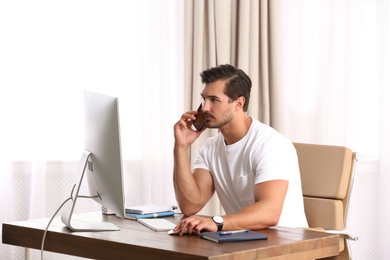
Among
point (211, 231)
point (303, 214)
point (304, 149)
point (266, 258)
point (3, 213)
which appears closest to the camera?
point (266, 258)

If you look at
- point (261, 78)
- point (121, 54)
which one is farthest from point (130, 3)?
point (261, 78)

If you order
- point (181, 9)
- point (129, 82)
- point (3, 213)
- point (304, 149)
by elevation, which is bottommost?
point (3, 213)

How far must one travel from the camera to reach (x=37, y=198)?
428cm

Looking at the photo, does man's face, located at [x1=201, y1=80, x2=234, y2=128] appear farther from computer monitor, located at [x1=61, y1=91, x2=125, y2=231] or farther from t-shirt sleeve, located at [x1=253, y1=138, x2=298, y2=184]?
computer monitor, located at [x1=61, y1=91, x2=125, y2=231]

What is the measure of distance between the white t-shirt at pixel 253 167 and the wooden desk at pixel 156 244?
38cm

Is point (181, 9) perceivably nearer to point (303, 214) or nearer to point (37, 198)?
point (37, 198)

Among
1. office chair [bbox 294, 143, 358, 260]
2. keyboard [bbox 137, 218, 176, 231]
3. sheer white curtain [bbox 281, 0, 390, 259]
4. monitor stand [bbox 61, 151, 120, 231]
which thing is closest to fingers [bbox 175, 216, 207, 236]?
keyboard [bbox 137, 218, 176, 231]

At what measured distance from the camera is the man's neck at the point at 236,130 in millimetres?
3096

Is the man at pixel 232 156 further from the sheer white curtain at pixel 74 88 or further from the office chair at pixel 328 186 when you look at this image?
the sheer white curtain at pixel 74 88

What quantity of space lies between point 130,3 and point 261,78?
3.14 ft

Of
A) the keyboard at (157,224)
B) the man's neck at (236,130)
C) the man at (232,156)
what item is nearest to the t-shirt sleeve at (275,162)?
the man at (232,156)

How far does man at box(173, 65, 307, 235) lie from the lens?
2.95 meters

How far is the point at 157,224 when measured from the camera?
2.61 meters

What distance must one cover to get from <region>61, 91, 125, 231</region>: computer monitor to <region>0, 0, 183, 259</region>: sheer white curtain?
1.76m
